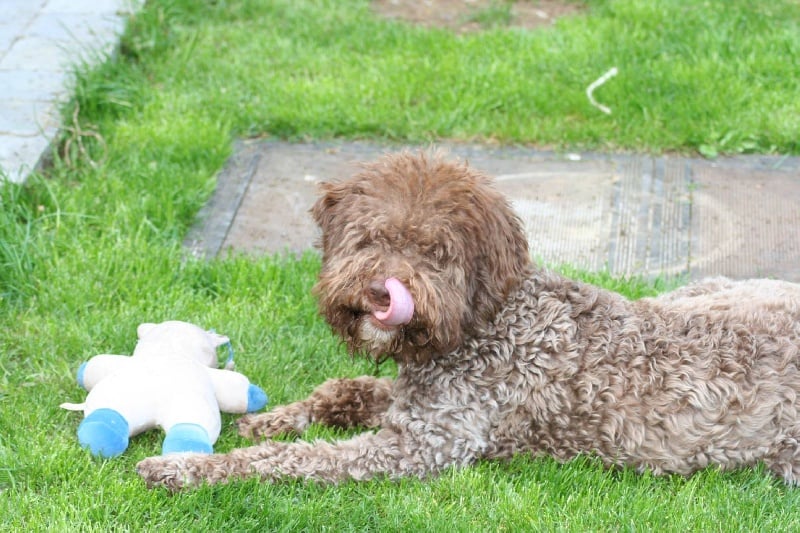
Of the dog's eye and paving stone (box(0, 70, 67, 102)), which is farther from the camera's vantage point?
paving stone (box(0, 70, 67, 102))

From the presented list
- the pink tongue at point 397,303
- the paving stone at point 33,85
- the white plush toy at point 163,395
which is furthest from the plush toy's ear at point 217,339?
the paving stone at point 33,85

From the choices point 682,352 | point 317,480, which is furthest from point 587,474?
point 317,480

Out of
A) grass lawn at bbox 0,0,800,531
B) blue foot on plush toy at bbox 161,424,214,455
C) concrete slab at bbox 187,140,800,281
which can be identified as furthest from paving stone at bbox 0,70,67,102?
blue foot on plush toy at bbox 161,424,214,455

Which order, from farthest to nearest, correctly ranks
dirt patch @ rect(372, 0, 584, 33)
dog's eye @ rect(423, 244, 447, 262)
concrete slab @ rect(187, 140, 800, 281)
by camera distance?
dirt patch @ rect(372, 0, 584, 33)
concrete slab @ rect(187, 140, 800, 281)
dog's eye @ rect(423, 244, 447, 262)

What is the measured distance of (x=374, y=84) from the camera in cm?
756

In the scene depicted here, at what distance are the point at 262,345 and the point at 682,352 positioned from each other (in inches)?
79.0

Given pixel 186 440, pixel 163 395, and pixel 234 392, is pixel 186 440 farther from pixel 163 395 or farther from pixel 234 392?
pixel 234 392

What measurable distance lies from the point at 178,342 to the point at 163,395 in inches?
13.0

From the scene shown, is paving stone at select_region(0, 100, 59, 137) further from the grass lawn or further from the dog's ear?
the dog's ear

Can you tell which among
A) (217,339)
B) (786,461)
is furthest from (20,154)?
(786,461)

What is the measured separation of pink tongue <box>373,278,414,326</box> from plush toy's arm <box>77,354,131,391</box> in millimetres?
1317

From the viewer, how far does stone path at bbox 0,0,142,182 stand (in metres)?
6.51

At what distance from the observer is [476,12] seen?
896 cm

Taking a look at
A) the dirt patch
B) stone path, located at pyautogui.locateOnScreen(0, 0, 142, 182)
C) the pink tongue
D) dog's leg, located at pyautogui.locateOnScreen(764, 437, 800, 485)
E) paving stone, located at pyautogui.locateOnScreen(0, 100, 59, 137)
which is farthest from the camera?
the dirt patch
